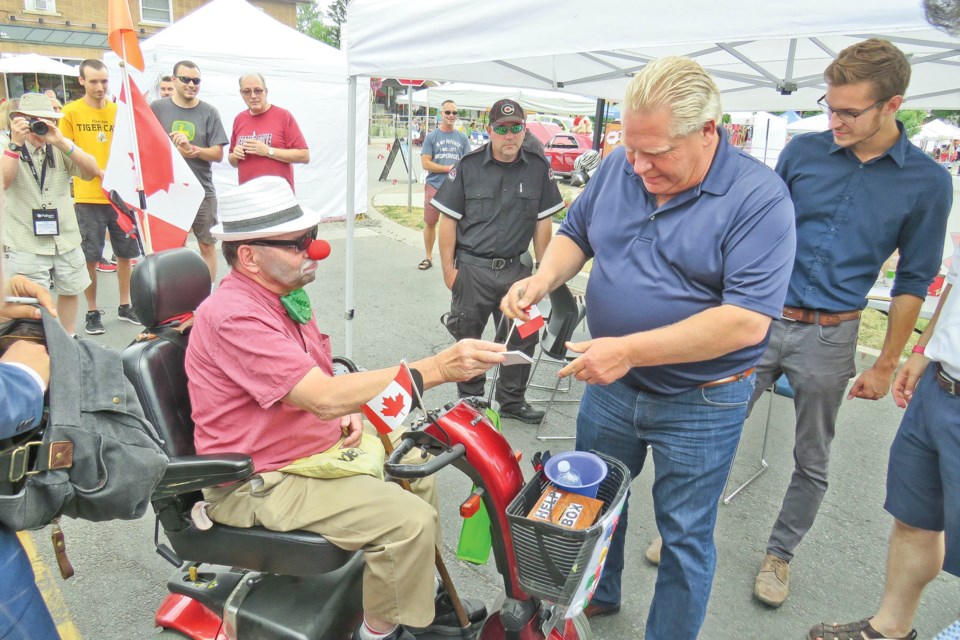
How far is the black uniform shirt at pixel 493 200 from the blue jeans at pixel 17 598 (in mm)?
2876

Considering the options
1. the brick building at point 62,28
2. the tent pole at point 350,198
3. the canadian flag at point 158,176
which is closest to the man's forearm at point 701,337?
the tent pole at point 350,198

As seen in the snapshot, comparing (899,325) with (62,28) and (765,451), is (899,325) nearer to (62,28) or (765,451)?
(765,451)

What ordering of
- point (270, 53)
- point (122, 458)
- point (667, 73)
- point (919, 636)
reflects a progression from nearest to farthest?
point (122, 458) < point (667, 73) < point (919, 636) < point (270, 53)

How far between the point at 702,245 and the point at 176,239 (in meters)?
3.86

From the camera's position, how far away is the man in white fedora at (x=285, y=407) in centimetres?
181

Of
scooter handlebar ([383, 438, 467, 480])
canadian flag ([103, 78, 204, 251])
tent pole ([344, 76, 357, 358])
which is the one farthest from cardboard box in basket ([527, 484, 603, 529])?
canadian flag ([103, 78, 204, 251])

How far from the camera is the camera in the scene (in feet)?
13.4

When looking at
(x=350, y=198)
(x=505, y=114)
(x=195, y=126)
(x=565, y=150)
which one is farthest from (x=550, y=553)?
(x=565, y=150)

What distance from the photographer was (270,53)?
8.45m

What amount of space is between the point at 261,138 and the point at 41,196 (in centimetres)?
221

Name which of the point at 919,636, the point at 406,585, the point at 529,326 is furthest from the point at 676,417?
the point at 919,636

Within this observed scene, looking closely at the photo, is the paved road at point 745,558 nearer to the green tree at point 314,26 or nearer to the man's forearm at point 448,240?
the man's forearm at point 448,240

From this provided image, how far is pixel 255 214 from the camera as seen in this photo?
6.42 ft

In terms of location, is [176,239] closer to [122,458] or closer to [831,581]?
[122,458]
